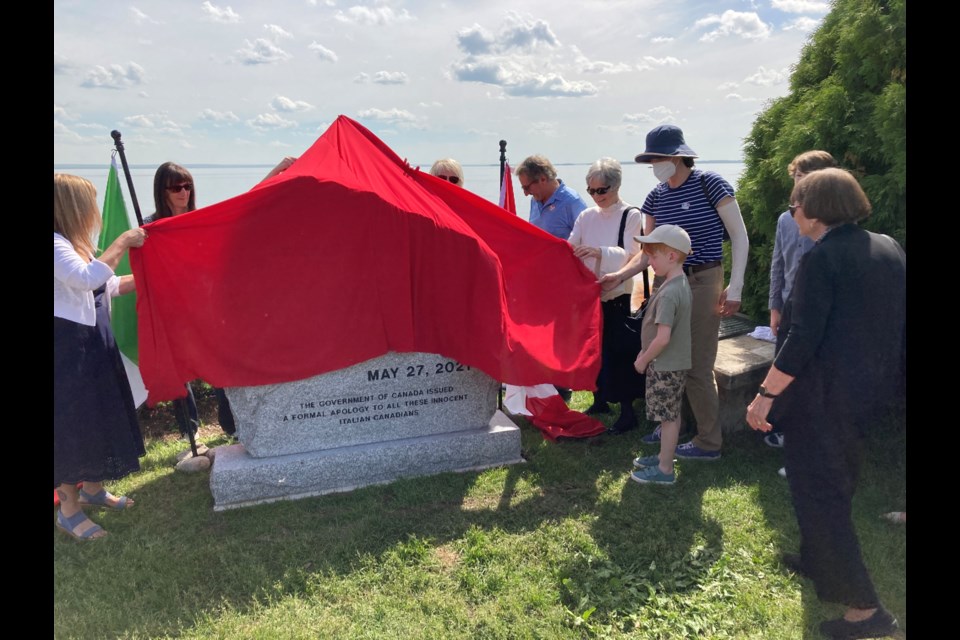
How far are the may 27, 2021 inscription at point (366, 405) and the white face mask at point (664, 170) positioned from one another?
5.96 feet

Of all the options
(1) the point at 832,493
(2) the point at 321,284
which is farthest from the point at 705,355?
(2) the point at 321,284

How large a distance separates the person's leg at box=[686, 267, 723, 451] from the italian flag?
155 inches

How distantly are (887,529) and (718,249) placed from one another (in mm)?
1923

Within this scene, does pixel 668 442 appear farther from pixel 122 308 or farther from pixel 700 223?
pixel 122 308

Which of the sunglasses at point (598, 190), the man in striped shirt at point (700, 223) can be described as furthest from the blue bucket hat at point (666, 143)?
the sunglasses at point (598, 190)

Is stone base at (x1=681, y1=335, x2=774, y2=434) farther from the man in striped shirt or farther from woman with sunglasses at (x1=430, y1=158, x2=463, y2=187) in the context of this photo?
woman with sunglasses at (x1=430, y1=158, x2=463, y2=187)

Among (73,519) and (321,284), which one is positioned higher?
(321,284)

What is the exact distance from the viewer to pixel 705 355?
14.8 ft

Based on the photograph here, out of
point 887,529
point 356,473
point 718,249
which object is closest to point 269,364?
point 356,473

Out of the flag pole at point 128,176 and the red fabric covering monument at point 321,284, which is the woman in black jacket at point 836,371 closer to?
the red fabric covering monument at point 321,284

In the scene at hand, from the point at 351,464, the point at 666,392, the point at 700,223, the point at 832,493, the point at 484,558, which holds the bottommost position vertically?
the point at 484,558

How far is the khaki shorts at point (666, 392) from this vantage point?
422cm

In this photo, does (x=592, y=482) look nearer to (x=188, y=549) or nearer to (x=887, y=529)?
(x=887, y=529)

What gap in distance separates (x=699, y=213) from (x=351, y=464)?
284 cm
